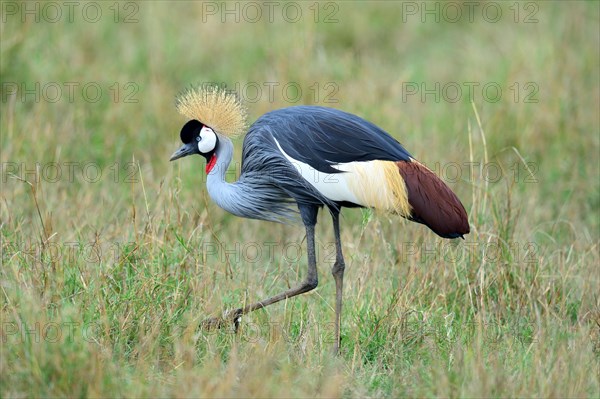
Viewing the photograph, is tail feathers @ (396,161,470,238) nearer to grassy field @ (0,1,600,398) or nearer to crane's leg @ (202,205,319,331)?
grassy field @ (0,1,600,398)

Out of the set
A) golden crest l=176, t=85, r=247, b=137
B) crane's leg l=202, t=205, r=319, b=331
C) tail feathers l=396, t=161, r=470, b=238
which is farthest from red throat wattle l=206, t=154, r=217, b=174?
tail feathers l=396, t=161, r=470, b=238

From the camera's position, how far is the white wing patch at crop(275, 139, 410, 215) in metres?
4.31

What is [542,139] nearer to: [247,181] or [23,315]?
[247,181]

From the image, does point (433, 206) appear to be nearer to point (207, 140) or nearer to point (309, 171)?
point (309, 171)

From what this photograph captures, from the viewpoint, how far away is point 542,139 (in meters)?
6.92

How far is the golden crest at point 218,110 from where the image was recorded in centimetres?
466

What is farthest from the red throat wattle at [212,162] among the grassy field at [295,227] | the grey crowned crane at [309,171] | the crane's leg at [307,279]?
the crane's leg at [307,279]

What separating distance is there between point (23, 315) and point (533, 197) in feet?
11.4

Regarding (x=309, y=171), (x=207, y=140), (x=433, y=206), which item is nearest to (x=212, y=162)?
(x=207, y=140)

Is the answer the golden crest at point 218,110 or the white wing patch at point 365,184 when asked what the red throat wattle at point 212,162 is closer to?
the golden crest at point 218,110

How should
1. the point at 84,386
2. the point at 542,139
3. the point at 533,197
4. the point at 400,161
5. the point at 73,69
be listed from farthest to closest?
the point at 73,69
the point at 542,139
the point at 533,197
the point at 400,161
the point at 84,386

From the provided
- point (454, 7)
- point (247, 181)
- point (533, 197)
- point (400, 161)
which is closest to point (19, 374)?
point (247, 181)

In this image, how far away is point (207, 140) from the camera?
4672 mm

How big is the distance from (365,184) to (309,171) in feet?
0.85
